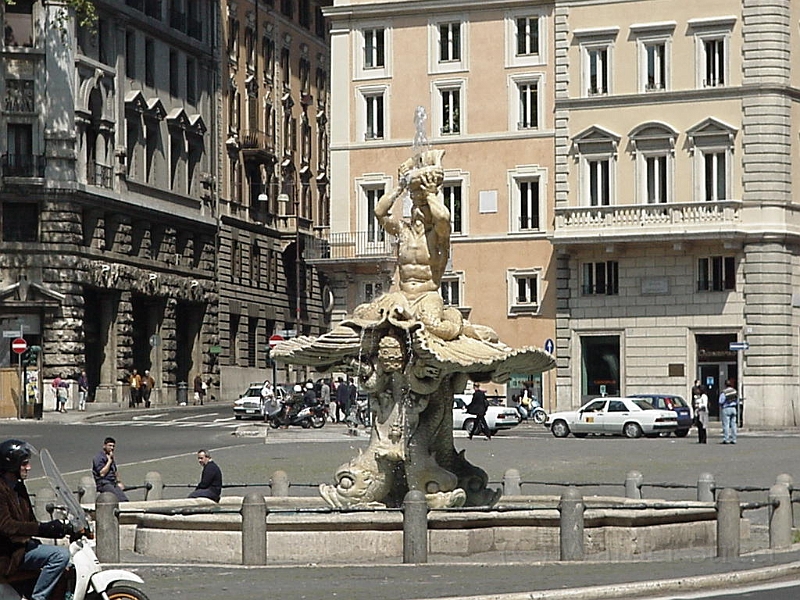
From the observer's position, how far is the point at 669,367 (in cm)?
5781

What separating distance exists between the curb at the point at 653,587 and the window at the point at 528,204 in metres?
43.8

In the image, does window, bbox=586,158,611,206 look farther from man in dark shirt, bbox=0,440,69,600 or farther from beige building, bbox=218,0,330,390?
man in dark shirt, bbox=0,440,69,600

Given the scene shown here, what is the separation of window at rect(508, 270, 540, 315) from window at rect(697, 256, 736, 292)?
5860 mm

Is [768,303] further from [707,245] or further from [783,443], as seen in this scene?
[783,443]

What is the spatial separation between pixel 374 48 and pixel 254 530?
46399 millimetres

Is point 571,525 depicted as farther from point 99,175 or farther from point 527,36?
point 99,175

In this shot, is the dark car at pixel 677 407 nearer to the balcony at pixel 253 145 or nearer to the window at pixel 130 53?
the window at pixel 130 53

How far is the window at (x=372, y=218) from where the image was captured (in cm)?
6378

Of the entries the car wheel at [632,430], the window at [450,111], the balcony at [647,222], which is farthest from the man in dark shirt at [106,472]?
the window at [450,111]

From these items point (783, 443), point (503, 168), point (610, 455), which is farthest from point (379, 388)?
point (503, 168)

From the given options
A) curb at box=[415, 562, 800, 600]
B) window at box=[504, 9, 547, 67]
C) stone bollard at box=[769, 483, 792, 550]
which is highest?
window at box=[504, 9, 547, 67]

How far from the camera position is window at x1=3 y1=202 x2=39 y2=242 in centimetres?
6550

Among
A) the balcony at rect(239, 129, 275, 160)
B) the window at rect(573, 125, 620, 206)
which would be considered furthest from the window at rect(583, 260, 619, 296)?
the balcony at rect(239, 129, 275, 160)

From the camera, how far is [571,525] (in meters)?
19.1
